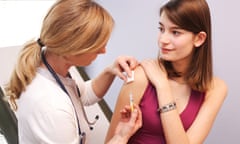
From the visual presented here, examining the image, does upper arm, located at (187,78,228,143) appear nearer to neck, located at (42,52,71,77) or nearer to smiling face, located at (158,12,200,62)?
smiling face, located at (158,12,200,62)

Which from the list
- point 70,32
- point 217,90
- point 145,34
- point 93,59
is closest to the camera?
point 70,32

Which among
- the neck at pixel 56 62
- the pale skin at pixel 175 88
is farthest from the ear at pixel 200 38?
the neck at pixel 56 62

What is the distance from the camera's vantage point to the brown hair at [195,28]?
1.11m

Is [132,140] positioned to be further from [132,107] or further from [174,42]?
[174,42]

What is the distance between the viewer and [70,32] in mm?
1012

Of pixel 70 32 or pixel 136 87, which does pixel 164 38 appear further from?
pixel 70 32

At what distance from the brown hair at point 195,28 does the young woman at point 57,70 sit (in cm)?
24

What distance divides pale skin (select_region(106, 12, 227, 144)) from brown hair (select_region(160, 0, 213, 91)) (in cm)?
2

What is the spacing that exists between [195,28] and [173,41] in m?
0.09

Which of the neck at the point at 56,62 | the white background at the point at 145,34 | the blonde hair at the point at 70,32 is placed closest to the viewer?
the blonde hair at the point at 70,32

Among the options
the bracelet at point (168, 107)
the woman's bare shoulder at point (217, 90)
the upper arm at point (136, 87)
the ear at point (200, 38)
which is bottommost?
the woman's bare shoulder at point (217, 90)

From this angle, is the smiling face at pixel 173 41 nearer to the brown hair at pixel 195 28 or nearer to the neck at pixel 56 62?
the brown hair at pixel 195 28

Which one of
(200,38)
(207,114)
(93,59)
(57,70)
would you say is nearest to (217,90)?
(207,114)

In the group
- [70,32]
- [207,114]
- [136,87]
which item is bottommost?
[207,114]
